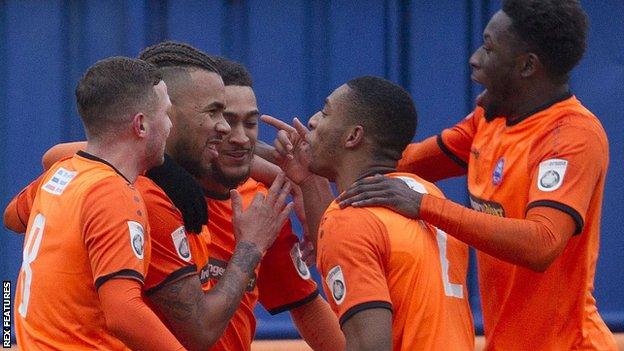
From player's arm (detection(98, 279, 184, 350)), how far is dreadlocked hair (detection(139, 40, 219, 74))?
3.17 ft

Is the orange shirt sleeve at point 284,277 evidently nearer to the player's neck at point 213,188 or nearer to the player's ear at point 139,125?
the player's neck at point 213,188

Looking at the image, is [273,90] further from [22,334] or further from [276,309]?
[22,334]

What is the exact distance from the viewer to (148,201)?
11.3 ft

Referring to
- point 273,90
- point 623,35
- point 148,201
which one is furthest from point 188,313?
point 623,35

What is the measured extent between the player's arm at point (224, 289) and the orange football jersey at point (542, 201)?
68 centimetres

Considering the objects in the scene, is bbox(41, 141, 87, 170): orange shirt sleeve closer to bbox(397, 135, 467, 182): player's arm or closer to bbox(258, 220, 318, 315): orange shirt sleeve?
bbox(258, 220, 318, 315): orange shirt sleeve

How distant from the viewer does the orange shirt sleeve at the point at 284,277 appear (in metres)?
4.16

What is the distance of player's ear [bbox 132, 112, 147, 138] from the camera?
3.30 meters

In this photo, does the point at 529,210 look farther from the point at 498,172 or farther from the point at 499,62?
the point at 499,62

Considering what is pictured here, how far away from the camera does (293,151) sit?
13.2ft

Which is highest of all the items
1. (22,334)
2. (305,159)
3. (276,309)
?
(305,159)

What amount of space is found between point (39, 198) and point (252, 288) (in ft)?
3.10

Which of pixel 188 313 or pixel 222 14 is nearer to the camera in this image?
pixel 188 313

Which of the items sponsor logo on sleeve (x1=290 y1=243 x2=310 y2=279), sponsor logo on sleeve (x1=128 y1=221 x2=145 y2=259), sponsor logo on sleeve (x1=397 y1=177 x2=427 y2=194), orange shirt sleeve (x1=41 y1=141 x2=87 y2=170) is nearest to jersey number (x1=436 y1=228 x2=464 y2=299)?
sponsor logo on sleeve (x1=397 y1=177 x2=427 y2=194)
